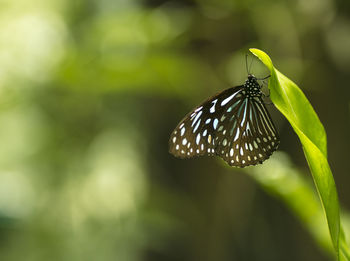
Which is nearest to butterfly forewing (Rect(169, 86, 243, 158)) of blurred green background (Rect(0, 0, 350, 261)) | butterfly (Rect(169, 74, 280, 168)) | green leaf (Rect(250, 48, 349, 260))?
butterfly (Rect(169, 74, 280, 168))

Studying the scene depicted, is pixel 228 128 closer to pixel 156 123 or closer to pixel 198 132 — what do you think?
pixel 198 132

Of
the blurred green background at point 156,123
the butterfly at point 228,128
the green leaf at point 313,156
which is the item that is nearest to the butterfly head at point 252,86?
the butterfly at point 228,128

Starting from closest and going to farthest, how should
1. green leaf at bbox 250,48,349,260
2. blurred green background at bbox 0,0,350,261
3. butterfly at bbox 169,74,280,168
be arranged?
green leaf at bbox 250,48,349,260 → butterfly at bbox 169,74,280,168 → blurred green background at bbox 0,0,350,261

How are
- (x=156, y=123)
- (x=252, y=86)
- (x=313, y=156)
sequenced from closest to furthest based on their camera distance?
(x=313, y=156) → (x=252, y=86) → (x=156, y=123)

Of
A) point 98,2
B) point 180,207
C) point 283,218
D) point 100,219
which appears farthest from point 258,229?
point 98,2

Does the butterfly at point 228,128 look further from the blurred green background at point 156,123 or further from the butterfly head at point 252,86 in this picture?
the blurred green background at point 156,123

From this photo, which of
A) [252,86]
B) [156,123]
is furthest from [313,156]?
[156,123]

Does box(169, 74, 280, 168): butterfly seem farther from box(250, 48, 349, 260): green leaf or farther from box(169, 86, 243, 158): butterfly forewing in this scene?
box(250, 48, 349, 260): green leaf
